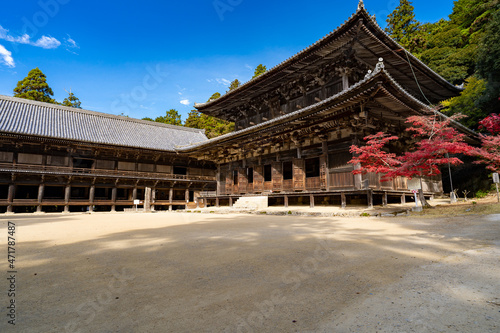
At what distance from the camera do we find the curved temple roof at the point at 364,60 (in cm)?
1110

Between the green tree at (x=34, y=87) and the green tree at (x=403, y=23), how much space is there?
162ft

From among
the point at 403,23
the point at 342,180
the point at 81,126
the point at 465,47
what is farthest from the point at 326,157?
the point at 403,23

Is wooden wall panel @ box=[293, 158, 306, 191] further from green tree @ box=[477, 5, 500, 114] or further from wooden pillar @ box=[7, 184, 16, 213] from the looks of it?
wooden pillar @ box=[7, 184, 16, 213]

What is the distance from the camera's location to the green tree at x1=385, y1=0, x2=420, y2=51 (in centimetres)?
3130

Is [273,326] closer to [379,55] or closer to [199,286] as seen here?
[199,286]

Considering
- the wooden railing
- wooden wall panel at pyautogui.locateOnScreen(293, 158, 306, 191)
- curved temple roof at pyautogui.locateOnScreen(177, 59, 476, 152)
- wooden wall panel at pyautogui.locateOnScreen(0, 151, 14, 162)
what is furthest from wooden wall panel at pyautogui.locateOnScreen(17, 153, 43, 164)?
wooden wall panel at pyautogui.locateOnScreen(293, 158, 306, 191)

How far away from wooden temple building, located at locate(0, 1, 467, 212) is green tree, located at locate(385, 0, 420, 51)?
1830cm

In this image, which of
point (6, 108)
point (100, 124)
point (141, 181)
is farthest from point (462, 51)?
Answer: point (6, 108)

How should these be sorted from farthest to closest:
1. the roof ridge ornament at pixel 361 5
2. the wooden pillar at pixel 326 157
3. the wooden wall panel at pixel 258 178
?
the wooden wall panel at pixel 258 178
the wooden pillar at pixel 326 157
the roof ridge ornament at pixel 361 5

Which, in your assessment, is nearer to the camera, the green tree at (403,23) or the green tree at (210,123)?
the green tree at (403,23)

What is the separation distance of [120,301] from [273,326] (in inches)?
58.6

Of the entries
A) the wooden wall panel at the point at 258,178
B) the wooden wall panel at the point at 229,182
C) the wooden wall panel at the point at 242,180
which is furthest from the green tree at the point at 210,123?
the wooden wall panel at the point at 258,178

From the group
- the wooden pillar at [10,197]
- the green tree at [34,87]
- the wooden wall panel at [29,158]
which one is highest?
the green tree at [34,87]

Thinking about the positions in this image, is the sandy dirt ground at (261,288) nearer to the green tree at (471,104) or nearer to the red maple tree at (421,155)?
the red maple tree at (421,155)
